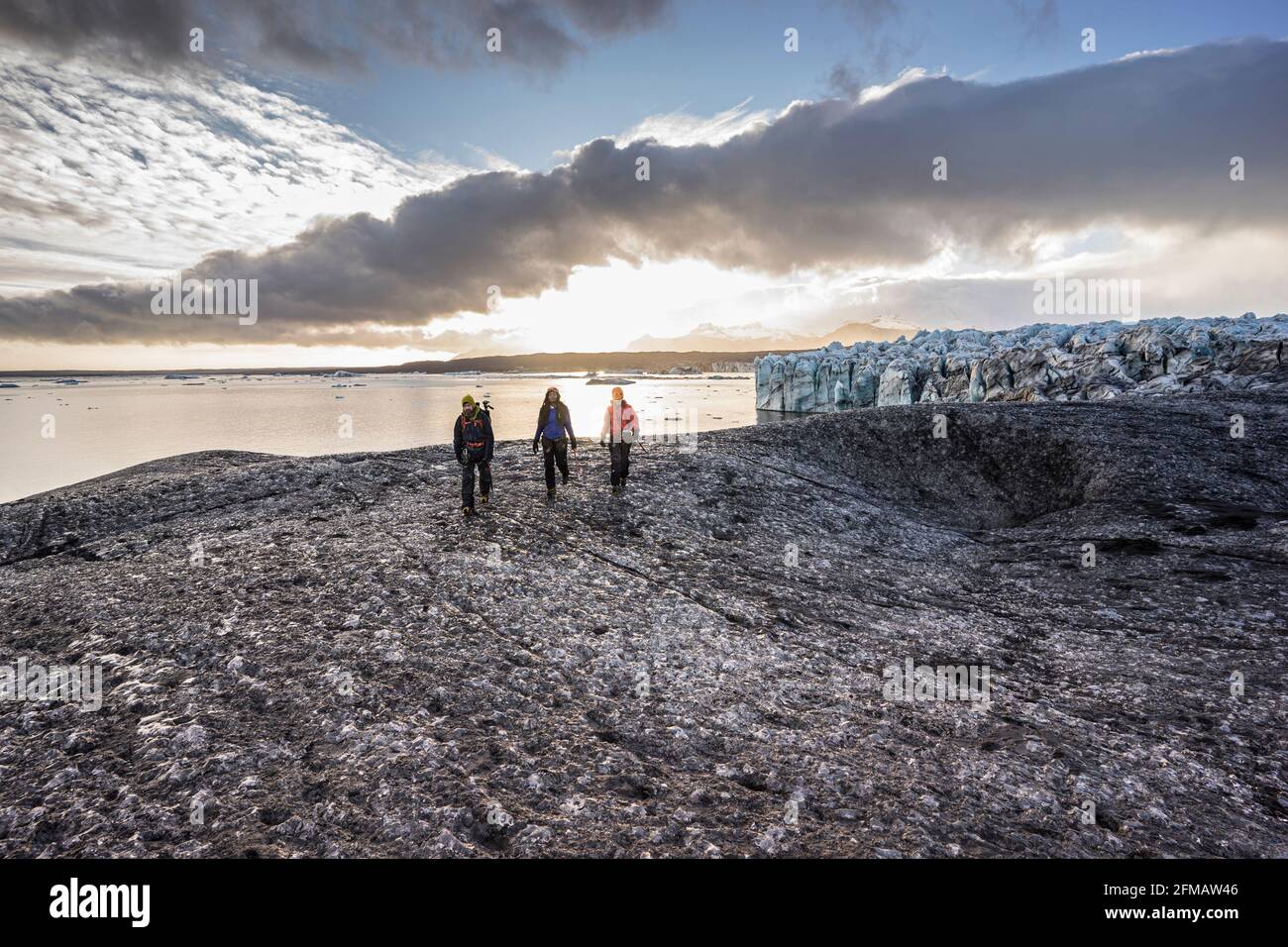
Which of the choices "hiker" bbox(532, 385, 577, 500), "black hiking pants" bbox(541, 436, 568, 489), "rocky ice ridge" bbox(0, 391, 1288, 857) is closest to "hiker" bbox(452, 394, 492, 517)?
"rocky ice ridge" bbox(0, 391, 1288, 857)

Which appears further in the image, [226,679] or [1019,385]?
[1019,385]

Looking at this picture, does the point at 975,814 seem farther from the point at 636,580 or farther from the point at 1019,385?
the point at 1019,385

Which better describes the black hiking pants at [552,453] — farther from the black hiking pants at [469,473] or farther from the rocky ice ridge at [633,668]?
the black hiking pants at [469,473]

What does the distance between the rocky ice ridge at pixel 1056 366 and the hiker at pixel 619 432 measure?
33899mm

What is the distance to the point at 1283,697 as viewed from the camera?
8.50m

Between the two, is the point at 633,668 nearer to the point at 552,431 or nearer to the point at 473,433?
the point at 473,433

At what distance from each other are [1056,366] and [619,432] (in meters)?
47.8

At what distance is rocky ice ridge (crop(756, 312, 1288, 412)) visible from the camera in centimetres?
3903

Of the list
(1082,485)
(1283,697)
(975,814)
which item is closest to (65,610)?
(975,814)

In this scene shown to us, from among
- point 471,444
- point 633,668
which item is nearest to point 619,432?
point 471,444

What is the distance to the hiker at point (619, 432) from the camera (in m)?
16.8

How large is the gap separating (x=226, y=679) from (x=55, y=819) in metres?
2.64
